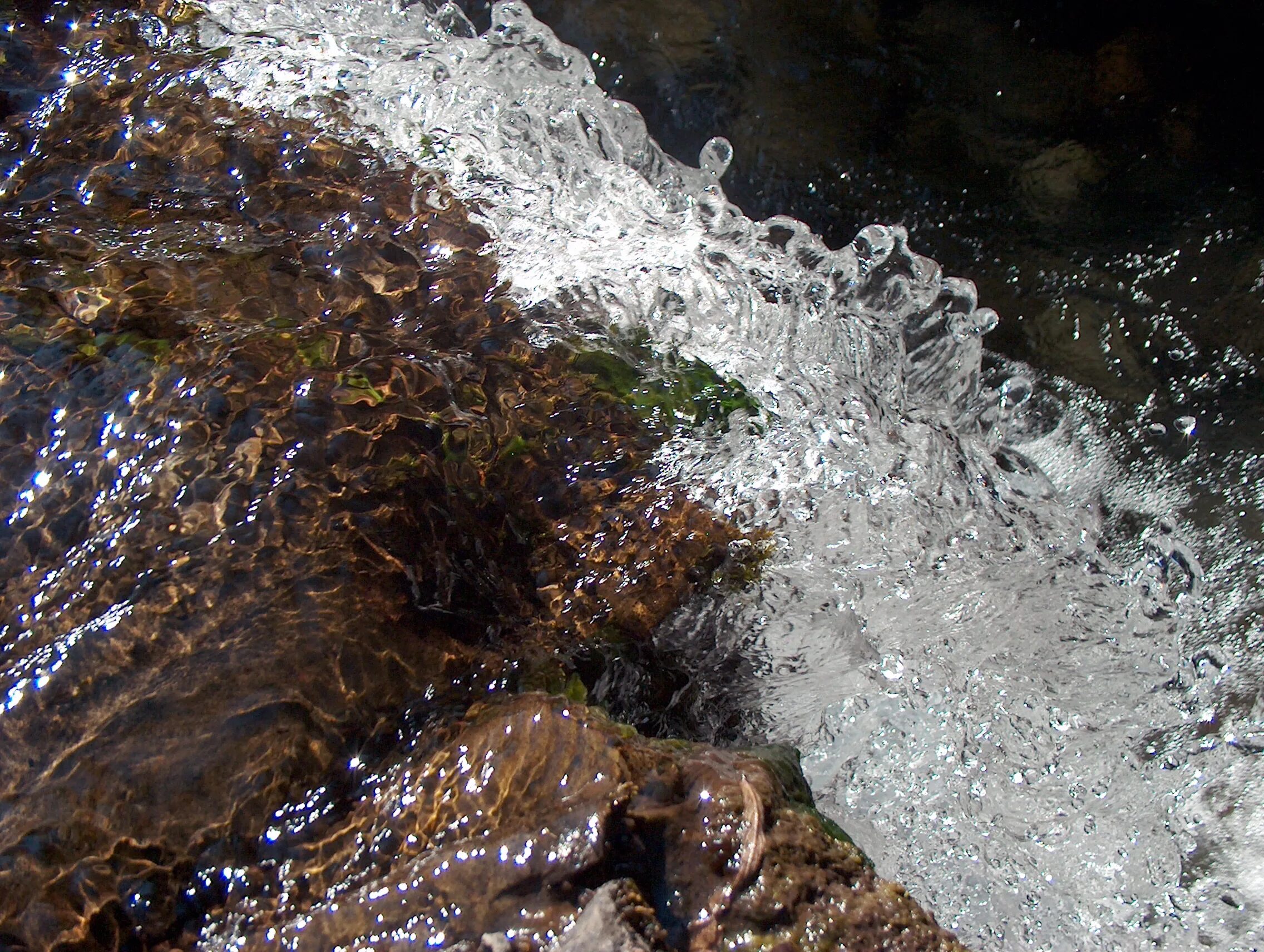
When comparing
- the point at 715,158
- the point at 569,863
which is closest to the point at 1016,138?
the point at 715,158

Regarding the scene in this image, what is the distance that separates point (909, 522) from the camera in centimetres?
266

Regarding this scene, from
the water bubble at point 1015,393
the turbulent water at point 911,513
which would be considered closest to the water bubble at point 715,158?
the turbulent water at point 911,513

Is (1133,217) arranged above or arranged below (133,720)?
above

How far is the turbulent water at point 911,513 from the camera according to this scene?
2.48m

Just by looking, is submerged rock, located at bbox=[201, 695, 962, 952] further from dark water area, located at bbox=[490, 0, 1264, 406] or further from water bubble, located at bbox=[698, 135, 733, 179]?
dark water area, located at bbox=[490, 0, 1264, 406]

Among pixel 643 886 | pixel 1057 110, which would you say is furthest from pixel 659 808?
pixel 1057 110

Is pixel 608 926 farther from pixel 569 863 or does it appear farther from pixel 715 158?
pixel 715 158

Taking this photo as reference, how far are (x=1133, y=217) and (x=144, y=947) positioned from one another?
402 centimetres

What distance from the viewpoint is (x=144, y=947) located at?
5.18ft

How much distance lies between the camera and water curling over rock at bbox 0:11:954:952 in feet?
5.14

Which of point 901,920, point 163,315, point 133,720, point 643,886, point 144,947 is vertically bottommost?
point 144,947

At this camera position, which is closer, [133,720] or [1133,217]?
[133,720]

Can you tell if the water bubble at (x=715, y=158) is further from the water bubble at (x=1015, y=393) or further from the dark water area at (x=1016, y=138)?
the water bubble at (x=1015, y=393)

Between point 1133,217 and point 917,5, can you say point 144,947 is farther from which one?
point 917,5
